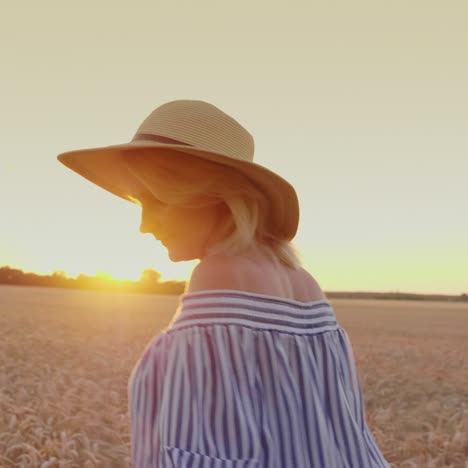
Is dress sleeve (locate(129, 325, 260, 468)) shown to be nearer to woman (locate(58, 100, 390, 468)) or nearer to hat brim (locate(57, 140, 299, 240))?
woman (locate(58, 100, 390, 468))

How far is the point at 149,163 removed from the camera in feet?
5.34

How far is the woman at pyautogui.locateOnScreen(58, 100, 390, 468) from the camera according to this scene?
54.1 inches

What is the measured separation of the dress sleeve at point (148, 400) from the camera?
145 cm

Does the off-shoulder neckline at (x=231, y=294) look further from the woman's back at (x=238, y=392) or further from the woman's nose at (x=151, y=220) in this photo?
the woman's nose at (x=151, y=220)

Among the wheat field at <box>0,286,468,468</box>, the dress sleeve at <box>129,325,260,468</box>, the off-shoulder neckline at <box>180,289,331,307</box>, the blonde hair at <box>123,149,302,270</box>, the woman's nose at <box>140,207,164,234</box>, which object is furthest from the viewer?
the wheat field at <box>0,286,468,468</box>

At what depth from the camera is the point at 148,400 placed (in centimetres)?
146

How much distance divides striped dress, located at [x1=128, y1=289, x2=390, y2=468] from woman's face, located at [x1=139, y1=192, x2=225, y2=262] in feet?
0.59

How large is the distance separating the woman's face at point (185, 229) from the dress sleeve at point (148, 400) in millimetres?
263

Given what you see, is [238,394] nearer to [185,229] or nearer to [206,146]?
[185,229]

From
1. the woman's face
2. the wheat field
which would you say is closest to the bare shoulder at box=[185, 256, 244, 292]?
the woman's face


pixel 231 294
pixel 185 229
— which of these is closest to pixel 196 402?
pixel 231 294

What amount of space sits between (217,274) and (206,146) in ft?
1.09

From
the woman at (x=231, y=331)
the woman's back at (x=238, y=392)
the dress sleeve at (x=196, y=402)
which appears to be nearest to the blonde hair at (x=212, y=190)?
the woman at (x=231, y=331)

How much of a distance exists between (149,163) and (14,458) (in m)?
3.13
